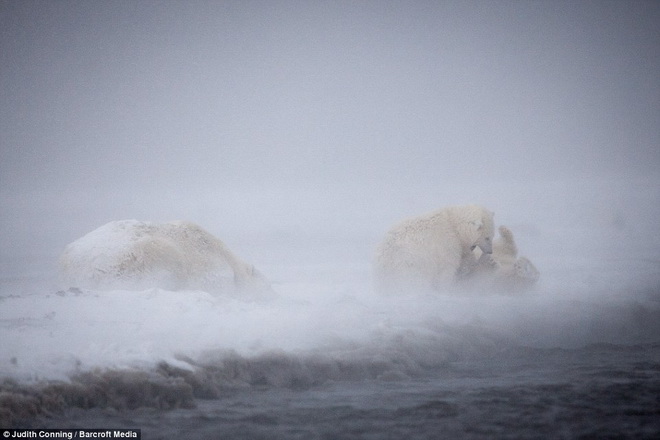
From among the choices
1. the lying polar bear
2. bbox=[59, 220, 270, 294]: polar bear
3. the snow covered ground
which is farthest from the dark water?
the lying polar bear

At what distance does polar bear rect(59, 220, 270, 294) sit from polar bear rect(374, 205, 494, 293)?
4.42 metres

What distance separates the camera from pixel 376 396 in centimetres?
800

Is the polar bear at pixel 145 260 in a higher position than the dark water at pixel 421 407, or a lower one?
higher

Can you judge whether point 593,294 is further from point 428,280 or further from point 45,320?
point 45,320

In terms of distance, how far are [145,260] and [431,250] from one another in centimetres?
751

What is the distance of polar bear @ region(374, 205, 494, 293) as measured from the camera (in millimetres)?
16516

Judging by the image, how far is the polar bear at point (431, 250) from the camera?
16.5 m

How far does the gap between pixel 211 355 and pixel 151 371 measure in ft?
3.75

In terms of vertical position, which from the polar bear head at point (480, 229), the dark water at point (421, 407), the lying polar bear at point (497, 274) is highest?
the polar bear head at point (480, 229)

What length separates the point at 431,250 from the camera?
16.6 m

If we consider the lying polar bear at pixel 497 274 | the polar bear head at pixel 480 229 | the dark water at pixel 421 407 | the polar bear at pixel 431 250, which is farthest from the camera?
the lying polar bear at pixel 497 274

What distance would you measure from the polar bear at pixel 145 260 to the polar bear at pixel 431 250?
4419mm

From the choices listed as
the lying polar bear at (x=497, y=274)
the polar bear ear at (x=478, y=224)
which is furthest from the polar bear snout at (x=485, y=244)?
the polar bear ear at (x=478, y=224)

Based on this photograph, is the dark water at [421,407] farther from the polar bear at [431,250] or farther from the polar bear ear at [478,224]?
the polar bear ear at [478,224]
